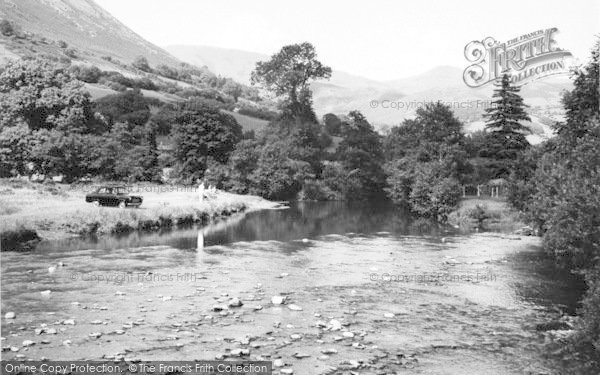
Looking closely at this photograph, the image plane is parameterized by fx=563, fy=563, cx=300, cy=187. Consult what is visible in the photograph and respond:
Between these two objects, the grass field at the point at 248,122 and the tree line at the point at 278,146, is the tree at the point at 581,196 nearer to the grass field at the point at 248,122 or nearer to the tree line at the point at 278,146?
the tree line at the point at 278,146

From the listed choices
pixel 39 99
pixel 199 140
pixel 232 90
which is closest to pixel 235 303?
pixel 39 99

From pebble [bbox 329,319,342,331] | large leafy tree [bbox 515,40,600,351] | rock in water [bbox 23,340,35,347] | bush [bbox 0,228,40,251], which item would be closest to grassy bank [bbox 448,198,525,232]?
large leafy tree [bbox 515,40,600,351]

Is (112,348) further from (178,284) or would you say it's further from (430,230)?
(430,230)

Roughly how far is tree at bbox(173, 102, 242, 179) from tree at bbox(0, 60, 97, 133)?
631 inches

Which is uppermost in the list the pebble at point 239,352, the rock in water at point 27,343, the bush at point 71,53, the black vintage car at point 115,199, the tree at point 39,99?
the bush at point 71,53

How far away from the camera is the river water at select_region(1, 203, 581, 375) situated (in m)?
17.1

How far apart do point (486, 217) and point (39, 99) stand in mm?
62904

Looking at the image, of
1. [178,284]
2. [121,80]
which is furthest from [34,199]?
[121,80]

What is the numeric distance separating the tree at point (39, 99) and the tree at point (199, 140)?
16026mm

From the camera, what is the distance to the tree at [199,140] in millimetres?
93812

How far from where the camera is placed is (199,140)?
310ft

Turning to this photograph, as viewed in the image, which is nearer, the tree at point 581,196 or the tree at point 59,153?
the tree at point 581,196

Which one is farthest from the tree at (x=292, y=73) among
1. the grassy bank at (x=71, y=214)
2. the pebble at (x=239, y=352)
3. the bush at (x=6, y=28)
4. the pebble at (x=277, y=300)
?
the pebble at (x=239, y=352)

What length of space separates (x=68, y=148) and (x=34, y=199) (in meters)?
26.6
